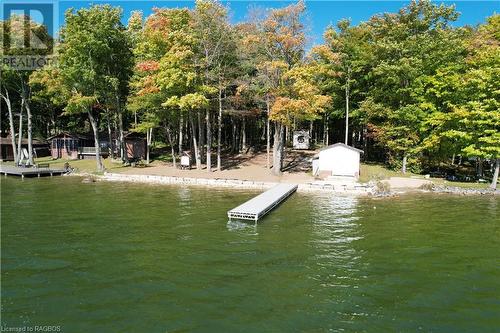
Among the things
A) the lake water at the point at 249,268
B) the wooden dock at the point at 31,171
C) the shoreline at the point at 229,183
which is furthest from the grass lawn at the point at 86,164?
the lake water at the point at 249,268

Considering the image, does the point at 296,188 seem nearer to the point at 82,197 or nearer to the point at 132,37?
the point at 82,197

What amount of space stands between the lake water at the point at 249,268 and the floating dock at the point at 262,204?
2.34 feet

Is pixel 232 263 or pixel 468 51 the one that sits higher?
pixel 468 51

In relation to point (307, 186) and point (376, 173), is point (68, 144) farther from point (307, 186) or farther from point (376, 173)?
point (376, 173)

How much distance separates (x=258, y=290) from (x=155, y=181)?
81.0 ft

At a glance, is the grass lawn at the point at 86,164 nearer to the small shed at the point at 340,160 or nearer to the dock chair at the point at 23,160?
the dock chair at the point at 23,160

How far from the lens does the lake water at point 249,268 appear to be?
10.5 metres

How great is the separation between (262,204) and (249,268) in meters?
9.56

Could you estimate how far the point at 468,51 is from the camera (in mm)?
41094

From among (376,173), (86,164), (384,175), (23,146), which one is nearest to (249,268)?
(384,175)

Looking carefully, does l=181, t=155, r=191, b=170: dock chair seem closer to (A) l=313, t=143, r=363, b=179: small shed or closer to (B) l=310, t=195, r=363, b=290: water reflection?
(A) l=313, t=143, r=363, b=179: small shed

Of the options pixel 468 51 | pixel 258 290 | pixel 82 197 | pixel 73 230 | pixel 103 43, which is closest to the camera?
pixel 258 290

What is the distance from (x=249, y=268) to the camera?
45.7ft

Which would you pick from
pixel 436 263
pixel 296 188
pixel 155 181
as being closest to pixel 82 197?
pixel 155 181
